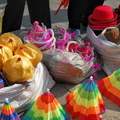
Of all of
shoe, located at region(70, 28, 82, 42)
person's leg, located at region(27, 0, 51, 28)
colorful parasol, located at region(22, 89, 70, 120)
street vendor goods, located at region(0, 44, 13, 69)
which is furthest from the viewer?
shoe, located at region(70, 28, 82, 42)

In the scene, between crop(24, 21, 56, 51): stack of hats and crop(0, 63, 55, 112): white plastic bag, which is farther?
crop(24, 21, 56, 51): stack of hats

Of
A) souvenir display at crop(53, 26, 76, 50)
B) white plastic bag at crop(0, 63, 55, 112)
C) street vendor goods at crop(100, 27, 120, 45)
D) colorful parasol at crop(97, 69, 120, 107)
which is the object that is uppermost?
street vendor goods at crop(100, 27, 120, 45)

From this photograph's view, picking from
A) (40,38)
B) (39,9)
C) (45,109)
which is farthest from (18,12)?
(45,109)

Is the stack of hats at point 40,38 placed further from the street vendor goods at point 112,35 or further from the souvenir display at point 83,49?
the street vendor goods at point 112,35

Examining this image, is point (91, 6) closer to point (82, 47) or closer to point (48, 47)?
point (82, 47)

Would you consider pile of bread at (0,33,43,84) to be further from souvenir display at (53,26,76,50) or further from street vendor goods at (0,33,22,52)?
souvenir display at (53,26,76,50)

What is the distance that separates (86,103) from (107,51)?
0.84 m

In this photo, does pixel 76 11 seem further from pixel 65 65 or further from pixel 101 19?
pixel 65 65

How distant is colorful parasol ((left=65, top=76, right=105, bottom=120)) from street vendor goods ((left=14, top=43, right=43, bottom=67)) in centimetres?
50

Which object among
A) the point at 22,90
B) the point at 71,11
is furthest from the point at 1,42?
the point at 71,11

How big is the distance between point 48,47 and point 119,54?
0.81 m

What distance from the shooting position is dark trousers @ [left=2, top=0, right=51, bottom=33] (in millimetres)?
2534

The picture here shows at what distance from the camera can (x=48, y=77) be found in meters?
2.36

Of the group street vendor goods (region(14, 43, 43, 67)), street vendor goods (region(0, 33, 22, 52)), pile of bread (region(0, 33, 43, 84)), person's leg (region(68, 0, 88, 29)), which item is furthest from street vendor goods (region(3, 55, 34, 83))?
person's leg (region(68, 0, 88, 29))
